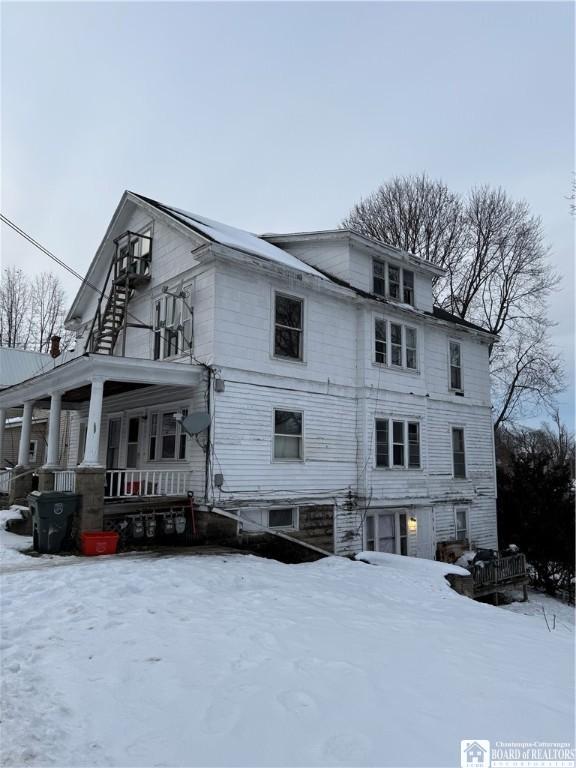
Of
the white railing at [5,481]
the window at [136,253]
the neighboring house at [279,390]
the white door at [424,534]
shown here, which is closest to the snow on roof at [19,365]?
the neighboring house at [279,390]

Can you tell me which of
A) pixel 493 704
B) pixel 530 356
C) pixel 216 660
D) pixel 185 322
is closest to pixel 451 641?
pixel 493 704

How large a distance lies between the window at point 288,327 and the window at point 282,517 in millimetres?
4012

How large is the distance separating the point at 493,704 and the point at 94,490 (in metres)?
8.39

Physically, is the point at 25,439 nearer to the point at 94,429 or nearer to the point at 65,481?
the point at 65,481

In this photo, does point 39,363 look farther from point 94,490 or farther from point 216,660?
point 216,660

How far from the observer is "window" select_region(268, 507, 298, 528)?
13.5m

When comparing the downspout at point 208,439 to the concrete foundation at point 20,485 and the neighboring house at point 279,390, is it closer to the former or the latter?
the neighboring house at point 279,390

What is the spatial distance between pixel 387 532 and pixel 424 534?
1542mm

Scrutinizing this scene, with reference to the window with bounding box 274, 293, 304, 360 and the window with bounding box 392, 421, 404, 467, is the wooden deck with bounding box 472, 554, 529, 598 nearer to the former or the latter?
the window with bounding box 392, 421, 404, 467

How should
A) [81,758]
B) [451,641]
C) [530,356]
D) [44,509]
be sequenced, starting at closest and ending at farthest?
[81,758]
[451,641]
[44,509]
[530,356]

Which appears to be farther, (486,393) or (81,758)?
(486,393)

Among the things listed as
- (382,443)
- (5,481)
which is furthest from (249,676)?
(5,481)

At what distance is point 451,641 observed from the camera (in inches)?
256

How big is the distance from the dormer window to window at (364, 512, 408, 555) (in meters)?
7.07
